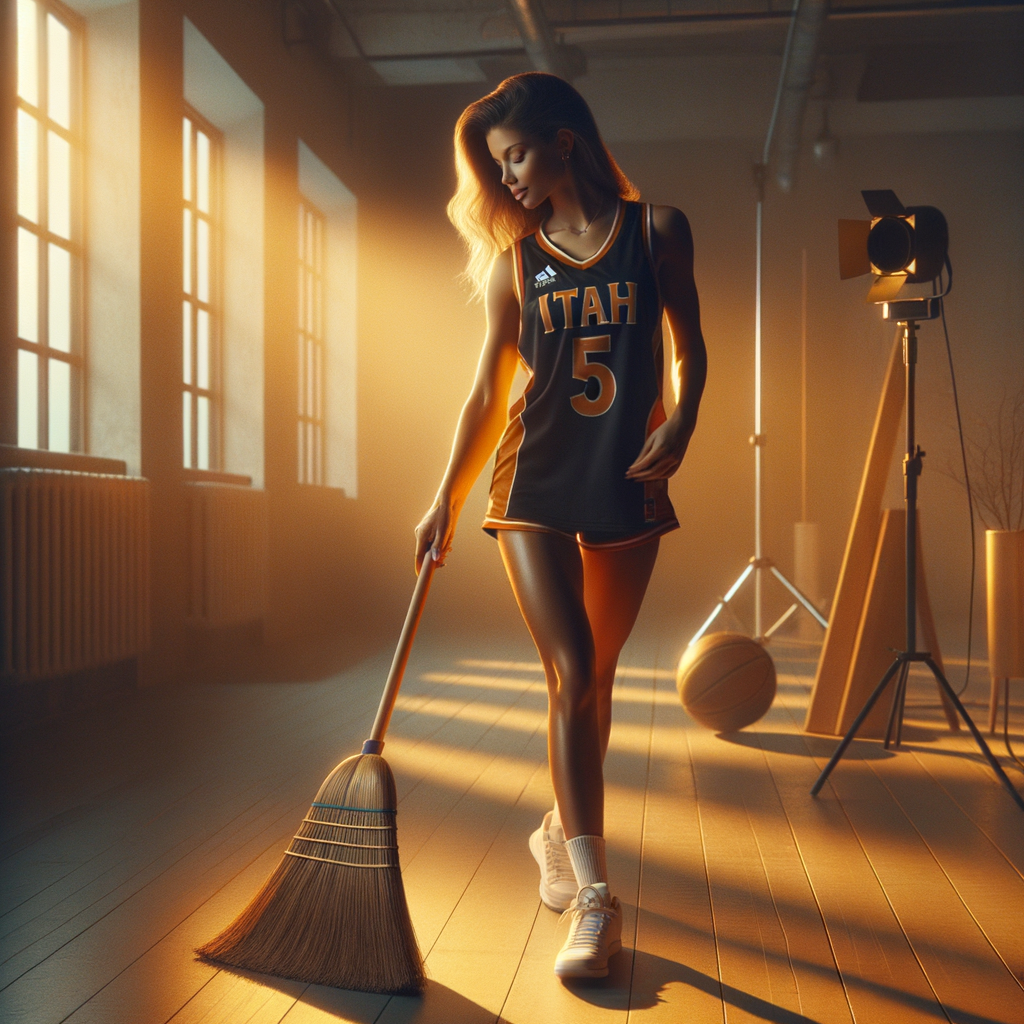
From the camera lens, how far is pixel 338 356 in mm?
7570

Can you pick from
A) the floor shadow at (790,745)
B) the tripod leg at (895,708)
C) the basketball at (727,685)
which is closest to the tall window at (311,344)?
the basketball at (727,685)

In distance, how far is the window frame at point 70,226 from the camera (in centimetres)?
397

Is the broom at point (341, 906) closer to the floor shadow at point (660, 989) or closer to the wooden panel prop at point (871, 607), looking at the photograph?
the floor shadow at point (660, 989)

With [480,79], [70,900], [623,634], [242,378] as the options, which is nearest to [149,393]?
[242,378]

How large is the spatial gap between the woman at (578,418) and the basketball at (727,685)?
1.58m

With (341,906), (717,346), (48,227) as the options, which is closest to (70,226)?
(48,227)

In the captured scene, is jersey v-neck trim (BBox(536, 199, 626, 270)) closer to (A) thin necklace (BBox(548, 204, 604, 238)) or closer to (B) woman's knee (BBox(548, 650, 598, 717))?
(A) thin necklace (BBox(548, 204, 604, 238))

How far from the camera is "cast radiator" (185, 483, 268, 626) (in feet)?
15.2

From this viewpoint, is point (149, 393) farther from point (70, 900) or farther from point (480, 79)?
point (480, 79)

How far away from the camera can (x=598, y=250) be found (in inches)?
68.5

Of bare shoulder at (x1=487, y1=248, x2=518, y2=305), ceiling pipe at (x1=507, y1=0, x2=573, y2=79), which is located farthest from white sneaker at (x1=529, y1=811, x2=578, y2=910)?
ceiling pipe at (x1=507, y1=0, x2=573, y2=79)

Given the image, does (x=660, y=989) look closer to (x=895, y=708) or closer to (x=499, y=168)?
(x=499, y=168)

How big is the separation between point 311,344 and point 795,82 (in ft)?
11.5

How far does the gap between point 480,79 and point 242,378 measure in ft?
10.9
